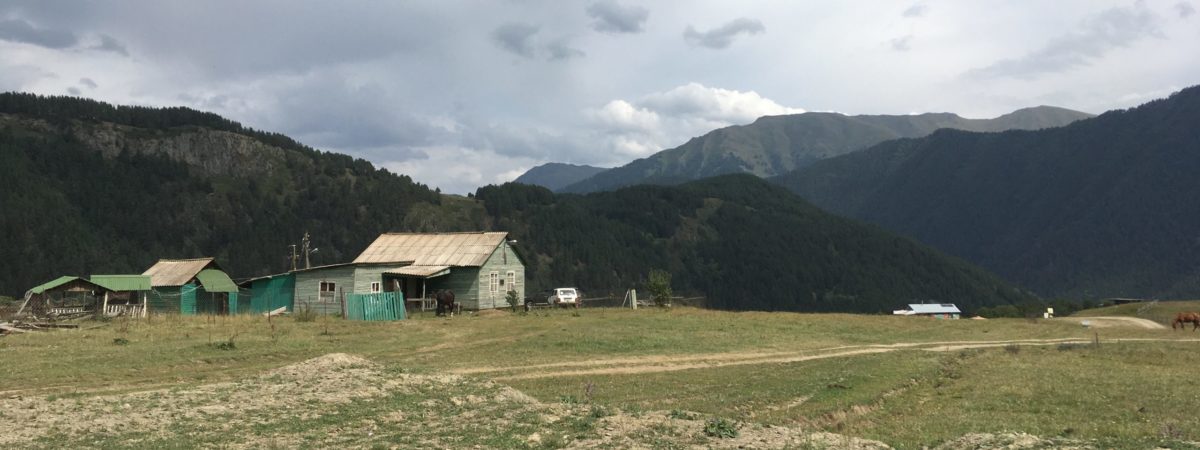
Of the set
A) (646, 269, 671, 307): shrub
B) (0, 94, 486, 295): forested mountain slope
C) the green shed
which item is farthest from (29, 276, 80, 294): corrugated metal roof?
(0, 94, 486, 295): forested mountain slope

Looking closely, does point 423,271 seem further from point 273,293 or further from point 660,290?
point 660,290

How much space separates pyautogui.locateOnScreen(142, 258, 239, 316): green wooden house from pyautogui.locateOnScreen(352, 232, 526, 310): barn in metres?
9.66

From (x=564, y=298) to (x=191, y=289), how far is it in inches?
1156

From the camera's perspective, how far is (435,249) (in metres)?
65.5

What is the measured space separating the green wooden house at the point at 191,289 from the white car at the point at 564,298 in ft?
81.0

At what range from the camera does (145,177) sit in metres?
195

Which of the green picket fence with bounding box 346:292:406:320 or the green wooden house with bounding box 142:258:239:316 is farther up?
the green wooden house with bounding box 142:258:239:316

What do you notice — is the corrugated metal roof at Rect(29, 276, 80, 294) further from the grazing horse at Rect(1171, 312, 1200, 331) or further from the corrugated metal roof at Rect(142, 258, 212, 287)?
the grazing horse at Rect(1171, 312, 1200, 331)

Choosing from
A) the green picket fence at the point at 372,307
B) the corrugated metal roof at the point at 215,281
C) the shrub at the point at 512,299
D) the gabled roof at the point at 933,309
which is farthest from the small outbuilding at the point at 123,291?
the gabled roof at the point at 933,309

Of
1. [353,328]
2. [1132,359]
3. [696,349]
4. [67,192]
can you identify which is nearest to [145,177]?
[67,192]

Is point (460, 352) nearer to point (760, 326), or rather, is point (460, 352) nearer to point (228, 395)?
point (228, 395)

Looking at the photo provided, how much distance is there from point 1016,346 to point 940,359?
304 inches

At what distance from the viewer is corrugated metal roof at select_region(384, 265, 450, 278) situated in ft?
191

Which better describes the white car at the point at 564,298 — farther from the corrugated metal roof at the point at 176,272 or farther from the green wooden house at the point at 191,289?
the corrugated metal roof at the point at 176,272
